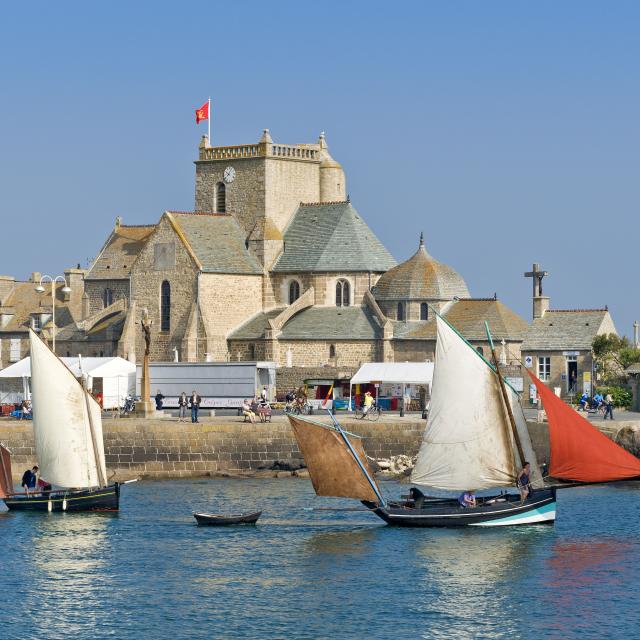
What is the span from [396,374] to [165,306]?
790 inches

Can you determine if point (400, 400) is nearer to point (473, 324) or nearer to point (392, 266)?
point (473, 324)

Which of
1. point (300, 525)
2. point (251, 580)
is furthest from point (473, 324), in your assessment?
point (251, 580)

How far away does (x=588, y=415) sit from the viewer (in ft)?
269

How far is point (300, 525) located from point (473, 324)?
4114 cm

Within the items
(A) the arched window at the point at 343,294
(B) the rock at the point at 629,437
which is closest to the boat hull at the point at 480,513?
(B) the rock at the point at 629,437

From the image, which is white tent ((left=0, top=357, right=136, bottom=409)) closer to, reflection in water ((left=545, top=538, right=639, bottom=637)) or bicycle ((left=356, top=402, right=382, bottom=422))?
bicycle ((left=356, top=402, right=382, bottom=422))

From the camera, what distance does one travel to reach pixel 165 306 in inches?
4053

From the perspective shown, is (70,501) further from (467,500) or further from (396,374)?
(396,374)

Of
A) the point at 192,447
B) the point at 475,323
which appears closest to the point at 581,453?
the point at 192,447

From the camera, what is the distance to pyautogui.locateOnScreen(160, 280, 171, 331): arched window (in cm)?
10256

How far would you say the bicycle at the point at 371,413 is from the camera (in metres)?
79.8

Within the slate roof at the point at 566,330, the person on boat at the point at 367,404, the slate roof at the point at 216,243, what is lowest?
the person on boat at the point at 367,404

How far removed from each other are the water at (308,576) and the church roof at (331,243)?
136 ft

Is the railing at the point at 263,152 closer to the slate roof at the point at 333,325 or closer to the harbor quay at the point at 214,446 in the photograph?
the slate roof at the point at 333,325
